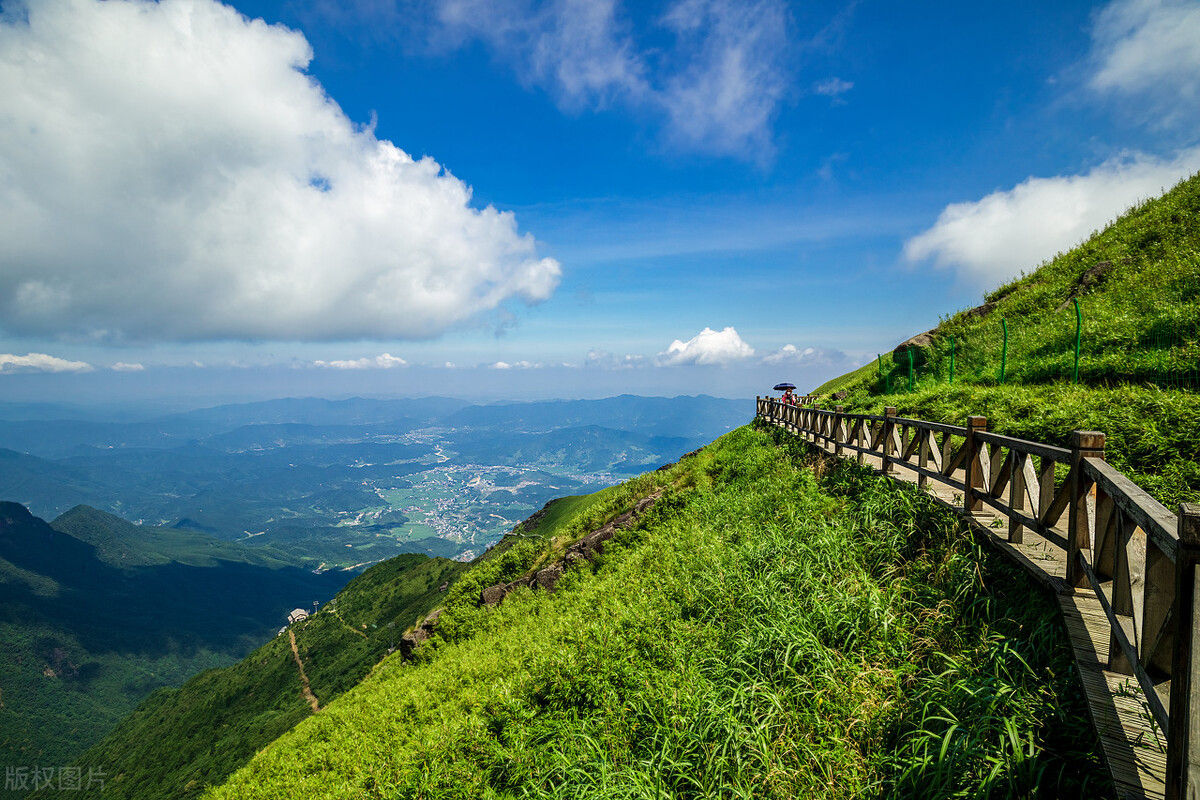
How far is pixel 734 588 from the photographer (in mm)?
8680

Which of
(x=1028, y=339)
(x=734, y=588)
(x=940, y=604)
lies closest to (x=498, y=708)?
(x=734, y=588)

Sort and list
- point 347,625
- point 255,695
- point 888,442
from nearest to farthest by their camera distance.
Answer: point 888,442, point 255,695, point 347,625

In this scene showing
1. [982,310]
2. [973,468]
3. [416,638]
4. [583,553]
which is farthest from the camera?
[416,638]

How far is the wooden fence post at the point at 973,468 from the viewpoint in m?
7.40

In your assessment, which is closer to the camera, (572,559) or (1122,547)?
(1122,547)

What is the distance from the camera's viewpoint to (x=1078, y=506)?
483cm

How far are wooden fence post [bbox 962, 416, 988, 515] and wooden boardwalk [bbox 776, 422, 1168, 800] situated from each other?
1054 millimetres

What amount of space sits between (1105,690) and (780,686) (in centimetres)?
313

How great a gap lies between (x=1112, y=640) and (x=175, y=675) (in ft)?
861

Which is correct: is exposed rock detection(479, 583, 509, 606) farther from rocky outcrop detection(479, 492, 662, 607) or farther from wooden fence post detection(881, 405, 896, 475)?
wooden fence post detection(881, 405, 896, 475)

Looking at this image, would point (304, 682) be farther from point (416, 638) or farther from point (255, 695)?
point (416, 638)

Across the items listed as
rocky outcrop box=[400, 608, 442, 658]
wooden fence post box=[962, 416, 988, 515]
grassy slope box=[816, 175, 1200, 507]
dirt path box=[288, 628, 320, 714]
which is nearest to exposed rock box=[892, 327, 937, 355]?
grassy slope box=[816, 175, 1200, 507]

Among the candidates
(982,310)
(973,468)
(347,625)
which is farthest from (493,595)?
(347,625)

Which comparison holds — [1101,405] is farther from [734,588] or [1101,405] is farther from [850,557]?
[734,588]
